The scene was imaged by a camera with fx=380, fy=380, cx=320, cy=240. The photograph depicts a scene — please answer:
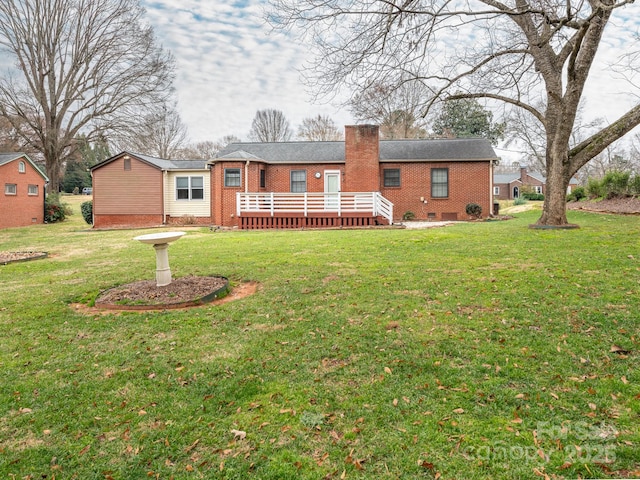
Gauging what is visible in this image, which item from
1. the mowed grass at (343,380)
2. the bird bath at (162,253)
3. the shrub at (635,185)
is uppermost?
the shrub at (635,185)

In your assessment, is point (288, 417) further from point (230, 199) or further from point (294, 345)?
point (230, 199)

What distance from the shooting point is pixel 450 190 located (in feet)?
63.4

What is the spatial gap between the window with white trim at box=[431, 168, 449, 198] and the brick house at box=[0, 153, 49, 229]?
2308 centimetres

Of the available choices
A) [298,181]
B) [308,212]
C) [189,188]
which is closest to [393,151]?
[298,181]

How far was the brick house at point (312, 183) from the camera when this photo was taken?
1738cm

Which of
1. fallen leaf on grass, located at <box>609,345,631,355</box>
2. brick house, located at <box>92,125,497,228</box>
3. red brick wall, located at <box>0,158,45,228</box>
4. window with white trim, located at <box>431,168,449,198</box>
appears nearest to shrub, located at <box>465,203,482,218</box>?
brick house, located at <box>92,125,497,228</box>

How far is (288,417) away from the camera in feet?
9.15

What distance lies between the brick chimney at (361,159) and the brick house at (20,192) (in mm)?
18764

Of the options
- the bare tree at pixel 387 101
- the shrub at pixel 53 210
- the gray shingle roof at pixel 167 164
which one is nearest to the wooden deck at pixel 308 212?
the gray shingle roof at pixel 167 164

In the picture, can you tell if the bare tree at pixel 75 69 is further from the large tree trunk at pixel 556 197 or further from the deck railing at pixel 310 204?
the large tree trunk at pixel 556 197

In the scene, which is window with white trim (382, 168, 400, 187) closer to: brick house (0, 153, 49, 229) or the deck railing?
the deck railing

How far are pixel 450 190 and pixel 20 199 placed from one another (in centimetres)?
2457

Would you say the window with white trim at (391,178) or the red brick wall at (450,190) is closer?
the red brick wall at (450,190)

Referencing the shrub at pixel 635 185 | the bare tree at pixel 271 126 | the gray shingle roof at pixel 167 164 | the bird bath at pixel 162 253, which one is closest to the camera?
the bird bath at pixel 162 253
